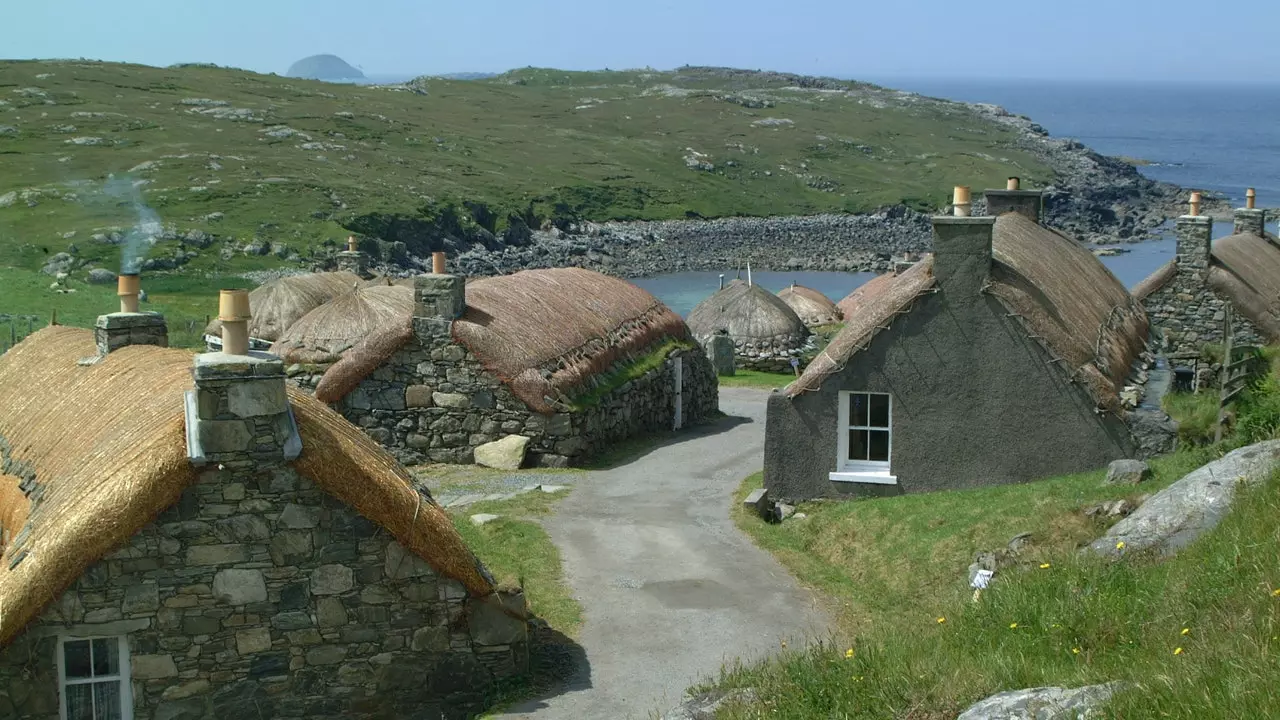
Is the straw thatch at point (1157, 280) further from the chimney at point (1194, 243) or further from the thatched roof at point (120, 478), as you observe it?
the thatched roof at point (120, 478)

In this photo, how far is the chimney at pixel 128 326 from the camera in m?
17.1

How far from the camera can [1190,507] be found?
476 inches

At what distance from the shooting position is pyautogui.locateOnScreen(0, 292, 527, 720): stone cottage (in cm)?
1225

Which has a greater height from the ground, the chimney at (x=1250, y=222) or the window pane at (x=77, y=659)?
the chimney at (x=1250, y=222)

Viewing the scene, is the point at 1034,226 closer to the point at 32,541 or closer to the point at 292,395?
the point at 292,395

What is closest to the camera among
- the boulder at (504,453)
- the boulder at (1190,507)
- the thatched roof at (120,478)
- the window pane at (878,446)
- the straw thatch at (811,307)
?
the boulder at (1190,507)

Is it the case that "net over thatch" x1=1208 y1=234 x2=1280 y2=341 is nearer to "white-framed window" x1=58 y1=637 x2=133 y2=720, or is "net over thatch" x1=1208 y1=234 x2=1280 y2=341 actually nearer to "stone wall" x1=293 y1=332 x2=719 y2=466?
"stone wall" x1=293 y1=332 x2=719 y2=466

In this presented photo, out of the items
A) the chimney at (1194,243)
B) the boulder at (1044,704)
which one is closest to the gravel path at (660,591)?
the boulder at (1044,704)

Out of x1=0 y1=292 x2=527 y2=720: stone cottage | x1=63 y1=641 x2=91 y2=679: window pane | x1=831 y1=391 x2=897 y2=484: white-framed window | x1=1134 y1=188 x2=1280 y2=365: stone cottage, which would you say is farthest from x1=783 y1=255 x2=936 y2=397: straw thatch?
x1=1134 y1=188 x2=1280 y2=365: stone cottage

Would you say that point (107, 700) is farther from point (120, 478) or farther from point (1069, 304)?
point (1069, 304)

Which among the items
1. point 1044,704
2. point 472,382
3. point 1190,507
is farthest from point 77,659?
point 472,382

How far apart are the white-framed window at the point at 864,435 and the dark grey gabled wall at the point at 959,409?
0.13 m

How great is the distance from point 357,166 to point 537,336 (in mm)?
101367

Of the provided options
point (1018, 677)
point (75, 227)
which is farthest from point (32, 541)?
point (75, 227)
